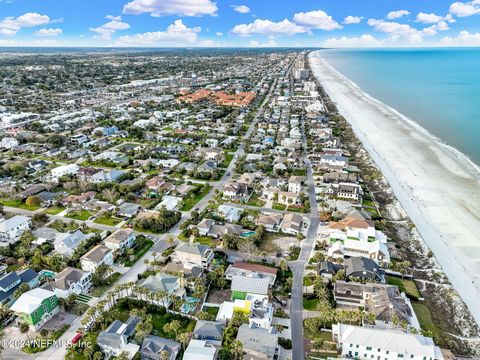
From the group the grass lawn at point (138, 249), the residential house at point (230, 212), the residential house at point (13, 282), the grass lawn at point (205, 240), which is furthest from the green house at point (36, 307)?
the residential house at point (230, 212)

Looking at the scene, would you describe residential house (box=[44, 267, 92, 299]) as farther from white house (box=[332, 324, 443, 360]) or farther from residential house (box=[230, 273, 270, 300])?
white house (box=[332, 324, 443, 360])

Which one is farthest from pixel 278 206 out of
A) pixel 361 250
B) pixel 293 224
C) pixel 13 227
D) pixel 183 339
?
pixel 13 227

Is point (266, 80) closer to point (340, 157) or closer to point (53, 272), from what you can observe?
point (340, 157)

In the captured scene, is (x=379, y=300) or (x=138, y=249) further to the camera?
(x=138, y=249)

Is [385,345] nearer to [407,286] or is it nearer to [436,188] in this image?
[407,286]

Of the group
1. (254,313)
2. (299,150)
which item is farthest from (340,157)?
(254,313)

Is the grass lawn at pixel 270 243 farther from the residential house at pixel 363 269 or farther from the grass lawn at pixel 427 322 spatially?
the grass lawn at pixel 427 322

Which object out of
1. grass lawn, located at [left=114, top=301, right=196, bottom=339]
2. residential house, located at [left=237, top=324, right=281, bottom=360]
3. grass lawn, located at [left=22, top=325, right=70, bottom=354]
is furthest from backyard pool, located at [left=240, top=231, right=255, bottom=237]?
grass lawn, located at [left=22, top=325, right=70, bottom=354]
